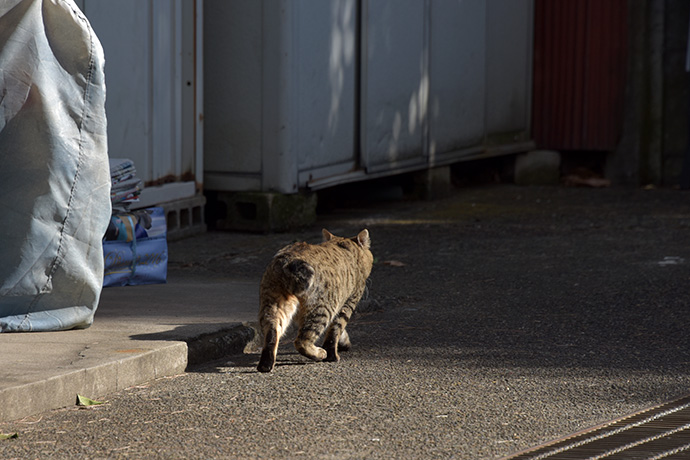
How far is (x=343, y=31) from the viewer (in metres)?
9.81

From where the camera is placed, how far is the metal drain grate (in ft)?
11.5

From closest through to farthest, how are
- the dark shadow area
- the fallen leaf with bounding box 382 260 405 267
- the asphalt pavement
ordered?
the asphalt pavement → the dark shadow area → the fallen leaf with bounding box 382 260 405 267

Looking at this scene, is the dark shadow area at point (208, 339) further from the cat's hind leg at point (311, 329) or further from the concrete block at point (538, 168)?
the concrete block at point (538, 168)

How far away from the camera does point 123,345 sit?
4.59 metres

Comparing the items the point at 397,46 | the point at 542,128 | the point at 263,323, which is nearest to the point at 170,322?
the point at 263,323

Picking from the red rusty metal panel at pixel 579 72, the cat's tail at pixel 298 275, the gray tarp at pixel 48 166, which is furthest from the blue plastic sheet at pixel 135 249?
the red rusty metal panel at pixel 579 72

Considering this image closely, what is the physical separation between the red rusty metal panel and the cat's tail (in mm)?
9801

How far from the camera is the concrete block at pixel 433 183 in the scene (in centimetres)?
1175

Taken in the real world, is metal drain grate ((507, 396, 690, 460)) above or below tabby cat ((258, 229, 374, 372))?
below

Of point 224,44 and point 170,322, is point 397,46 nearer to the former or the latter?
point 224,44

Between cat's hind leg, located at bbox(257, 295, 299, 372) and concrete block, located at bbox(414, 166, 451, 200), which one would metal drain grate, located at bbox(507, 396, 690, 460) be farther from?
concrete block, located at bbox(414, 166, 451, 200)

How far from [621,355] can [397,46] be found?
20.6 feet

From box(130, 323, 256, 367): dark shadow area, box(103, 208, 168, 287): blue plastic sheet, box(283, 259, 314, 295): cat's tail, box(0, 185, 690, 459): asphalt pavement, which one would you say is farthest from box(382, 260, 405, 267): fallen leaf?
box(283, 259, 314, 295): cat's tail

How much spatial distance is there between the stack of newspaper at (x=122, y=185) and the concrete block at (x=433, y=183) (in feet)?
18.7
